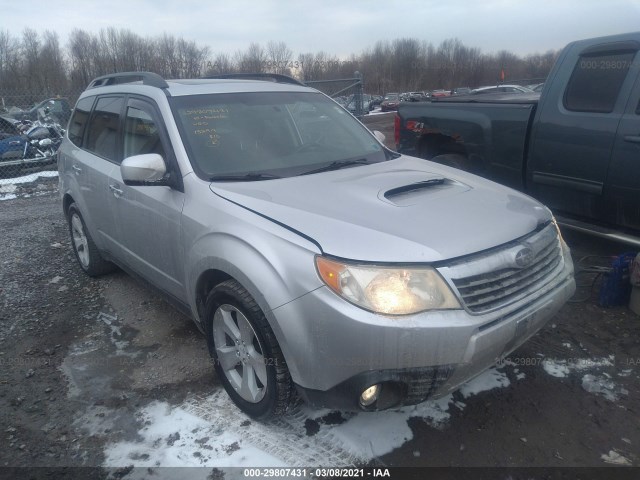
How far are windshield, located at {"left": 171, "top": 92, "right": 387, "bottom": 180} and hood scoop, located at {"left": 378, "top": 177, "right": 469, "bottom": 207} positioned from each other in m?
0.62

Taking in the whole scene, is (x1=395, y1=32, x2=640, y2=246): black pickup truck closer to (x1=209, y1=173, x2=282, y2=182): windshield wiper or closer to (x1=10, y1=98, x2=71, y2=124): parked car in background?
(x1=209, y1=173, x2=282, y2=182): windshield wiper

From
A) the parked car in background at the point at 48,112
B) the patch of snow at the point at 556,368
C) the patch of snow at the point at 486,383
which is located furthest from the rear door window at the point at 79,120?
the parked car in background at the point at 48,112

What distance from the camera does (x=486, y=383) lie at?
3043 mm

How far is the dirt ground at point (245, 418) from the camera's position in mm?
2520

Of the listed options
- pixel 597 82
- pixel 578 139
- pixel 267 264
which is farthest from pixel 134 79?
pixel 597 82

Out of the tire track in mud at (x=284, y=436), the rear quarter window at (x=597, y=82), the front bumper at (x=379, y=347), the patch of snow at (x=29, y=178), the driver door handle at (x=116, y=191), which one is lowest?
the patch of snow at (x=29, y=178)

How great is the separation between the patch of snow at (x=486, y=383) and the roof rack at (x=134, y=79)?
2.77m

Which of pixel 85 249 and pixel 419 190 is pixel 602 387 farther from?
pixel 85 249

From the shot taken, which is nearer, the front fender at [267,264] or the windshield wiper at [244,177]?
the front fender at [267,264]

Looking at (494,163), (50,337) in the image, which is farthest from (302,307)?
(494,163)

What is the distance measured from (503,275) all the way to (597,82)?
2816mm

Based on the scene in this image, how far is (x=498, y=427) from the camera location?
8.80 feet

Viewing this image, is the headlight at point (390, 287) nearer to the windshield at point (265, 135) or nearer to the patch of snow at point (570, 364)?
the windshield at point (265, 135)

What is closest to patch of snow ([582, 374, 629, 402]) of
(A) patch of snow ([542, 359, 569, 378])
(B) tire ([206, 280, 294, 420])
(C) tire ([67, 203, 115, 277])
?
(A) patch of snow ([542, 359, 569, 378])
